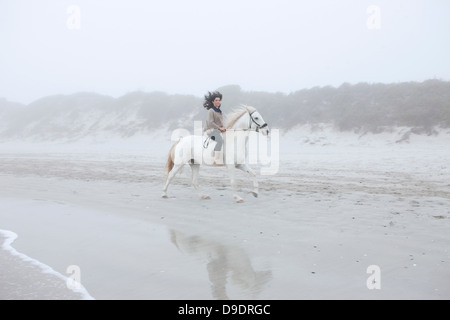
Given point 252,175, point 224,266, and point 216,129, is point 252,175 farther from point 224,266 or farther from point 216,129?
point 224,266

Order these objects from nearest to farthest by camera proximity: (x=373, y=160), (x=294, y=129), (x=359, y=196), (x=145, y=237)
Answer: (x=145, y=237) → (x=359, y=196) → (x=373, y=160) → (x=294, y=129)

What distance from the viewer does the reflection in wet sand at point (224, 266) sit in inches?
156

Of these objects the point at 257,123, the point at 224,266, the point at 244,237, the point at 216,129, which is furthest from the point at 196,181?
the point at 224,266

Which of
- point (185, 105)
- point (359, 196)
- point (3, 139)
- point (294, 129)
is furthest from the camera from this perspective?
point (3, 139)

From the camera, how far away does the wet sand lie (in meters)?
4.03

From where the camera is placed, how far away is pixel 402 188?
952cm

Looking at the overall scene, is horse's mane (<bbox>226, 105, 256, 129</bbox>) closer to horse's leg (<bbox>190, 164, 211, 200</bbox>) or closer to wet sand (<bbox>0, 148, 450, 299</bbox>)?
horse's leg (<bbox>190, 164, 211, 200</bbox>)

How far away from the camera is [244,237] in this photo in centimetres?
582

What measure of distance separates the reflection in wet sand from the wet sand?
0.01 meters

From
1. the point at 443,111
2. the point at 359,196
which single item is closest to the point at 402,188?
the point at 359,196

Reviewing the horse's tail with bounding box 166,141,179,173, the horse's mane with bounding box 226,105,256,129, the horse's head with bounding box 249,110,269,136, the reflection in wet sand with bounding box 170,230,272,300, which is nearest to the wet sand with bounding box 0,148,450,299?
the reflection in wet sand with bounding box 170,230,272,300

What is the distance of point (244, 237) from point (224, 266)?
1238 mm
